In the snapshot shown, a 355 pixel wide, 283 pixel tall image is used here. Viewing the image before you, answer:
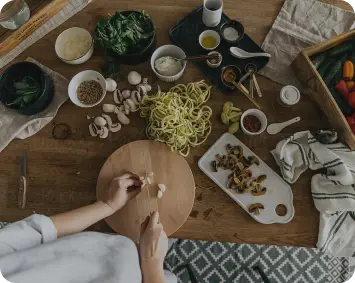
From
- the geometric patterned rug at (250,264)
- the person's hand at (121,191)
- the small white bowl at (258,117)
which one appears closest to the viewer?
the person's hand at (121,191)

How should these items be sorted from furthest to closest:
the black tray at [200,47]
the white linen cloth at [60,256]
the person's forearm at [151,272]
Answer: the black tray at [200,47] < the person's forearm at [151,272] < the white linen cloth at [60,256]

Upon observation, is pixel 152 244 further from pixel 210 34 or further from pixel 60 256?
pixel 210 34

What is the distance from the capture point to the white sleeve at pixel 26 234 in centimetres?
103

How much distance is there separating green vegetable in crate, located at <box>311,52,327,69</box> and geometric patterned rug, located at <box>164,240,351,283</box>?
1134mm

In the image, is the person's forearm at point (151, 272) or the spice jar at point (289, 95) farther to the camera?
the spice jar at point (289, 95)

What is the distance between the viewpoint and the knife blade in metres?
1.46

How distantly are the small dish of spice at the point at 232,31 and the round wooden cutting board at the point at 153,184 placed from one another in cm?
55

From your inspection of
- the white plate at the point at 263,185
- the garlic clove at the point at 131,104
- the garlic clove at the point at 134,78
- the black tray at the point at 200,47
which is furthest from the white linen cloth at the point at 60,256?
the black tray at the point at 200,47

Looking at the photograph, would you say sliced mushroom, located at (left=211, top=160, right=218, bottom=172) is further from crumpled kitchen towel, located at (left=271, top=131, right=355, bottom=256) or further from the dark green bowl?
the dark green bowl

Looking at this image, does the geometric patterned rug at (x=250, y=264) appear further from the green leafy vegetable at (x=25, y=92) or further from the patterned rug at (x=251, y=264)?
the green leafy vegetable at (x=25, y=92)

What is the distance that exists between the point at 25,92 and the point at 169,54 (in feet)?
1.95

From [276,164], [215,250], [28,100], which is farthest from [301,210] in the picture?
[28,100]

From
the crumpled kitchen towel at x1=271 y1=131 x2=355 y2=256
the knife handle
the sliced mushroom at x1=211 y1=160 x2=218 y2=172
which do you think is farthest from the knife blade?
the crumpled kitchen towel at x1=271 y1=131 x2=355 y2=256

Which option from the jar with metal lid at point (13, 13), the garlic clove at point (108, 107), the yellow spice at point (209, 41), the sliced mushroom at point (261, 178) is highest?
the jar with metal lid at point (13, 13)
